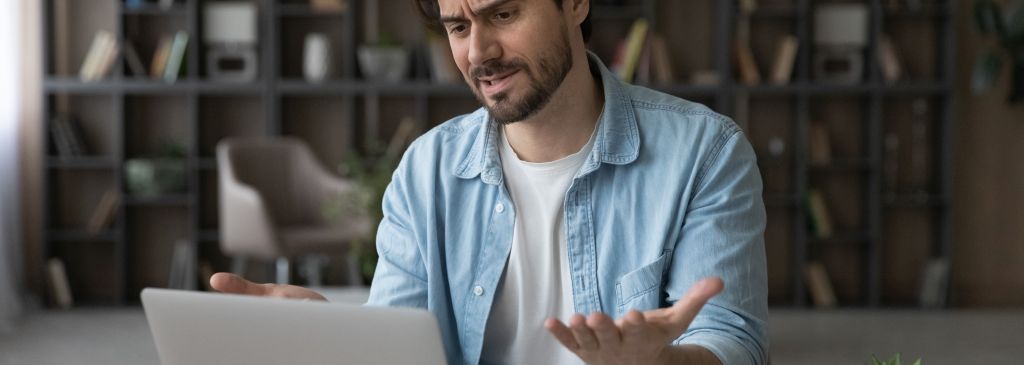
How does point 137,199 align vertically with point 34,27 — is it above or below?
below

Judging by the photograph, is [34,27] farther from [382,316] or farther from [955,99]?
[382,316]

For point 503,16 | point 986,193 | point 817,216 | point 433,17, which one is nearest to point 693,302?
point 503,16

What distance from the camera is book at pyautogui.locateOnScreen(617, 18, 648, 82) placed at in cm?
570

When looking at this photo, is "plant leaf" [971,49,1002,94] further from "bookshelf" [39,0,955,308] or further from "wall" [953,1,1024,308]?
"wall" [953,1,1024,308]

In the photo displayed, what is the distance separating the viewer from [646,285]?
1.68 meters

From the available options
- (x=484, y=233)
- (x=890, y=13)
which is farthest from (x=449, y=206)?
(x=890, y=13)

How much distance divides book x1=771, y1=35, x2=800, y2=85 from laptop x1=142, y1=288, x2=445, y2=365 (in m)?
4.82

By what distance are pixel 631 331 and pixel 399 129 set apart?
486 cm

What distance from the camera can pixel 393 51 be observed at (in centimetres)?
570

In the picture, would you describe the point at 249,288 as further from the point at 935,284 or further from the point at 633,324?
the point at 935,284

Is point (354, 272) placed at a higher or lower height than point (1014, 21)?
lower

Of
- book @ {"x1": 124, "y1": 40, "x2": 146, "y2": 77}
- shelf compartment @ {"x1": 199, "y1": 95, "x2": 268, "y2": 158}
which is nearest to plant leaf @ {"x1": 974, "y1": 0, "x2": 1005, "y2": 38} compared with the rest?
shelf compartment @ {"x1": 199, "y1": 95, "x2": 268, "y2": 158}

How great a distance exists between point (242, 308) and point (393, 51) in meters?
4.60

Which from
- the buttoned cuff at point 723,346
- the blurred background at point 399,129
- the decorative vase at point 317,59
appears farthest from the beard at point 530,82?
the decorative vase at point 317,59
